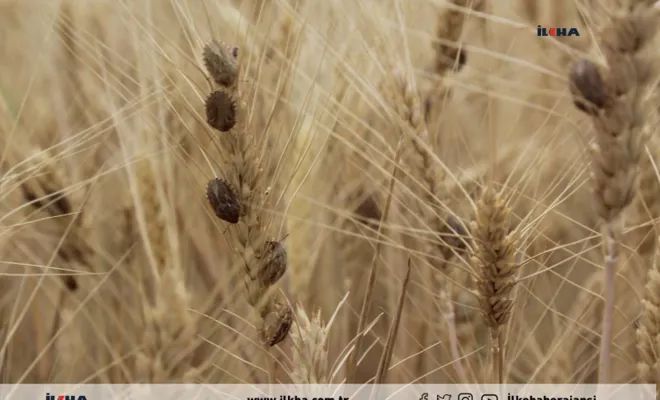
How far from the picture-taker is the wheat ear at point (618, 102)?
1.09 ft

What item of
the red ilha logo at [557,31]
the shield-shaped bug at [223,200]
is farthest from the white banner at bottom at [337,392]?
the red ilha logo at [557,31]

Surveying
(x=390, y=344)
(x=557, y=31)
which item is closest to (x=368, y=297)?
(x=390, y=344)

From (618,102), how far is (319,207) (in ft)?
1.07

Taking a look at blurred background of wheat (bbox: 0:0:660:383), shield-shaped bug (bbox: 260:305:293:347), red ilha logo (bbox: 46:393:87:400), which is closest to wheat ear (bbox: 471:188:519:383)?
blurred background of wheat (bbox: 0:0:660:383)

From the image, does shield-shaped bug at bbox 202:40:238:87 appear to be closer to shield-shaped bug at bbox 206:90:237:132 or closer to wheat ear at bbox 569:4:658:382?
shield-shaped bug at bbox 206:90:237:132

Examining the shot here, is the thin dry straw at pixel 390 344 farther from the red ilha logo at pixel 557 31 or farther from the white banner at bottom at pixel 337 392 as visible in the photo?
the red ilha logo at pixel 557 31

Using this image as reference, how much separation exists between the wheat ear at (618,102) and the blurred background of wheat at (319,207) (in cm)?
8

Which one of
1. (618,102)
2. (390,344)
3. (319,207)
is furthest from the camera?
(319,207)

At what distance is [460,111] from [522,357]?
0.30 m

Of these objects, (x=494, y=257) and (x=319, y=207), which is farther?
(x=319, y=207)

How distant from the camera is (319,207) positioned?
1.96ft

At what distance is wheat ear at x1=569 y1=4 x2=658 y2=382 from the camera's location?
334 mm

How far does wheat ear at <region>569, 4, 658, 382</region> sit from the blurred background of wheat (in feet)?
0.27

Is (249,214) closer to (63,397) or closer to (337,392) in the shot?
(337,392)
